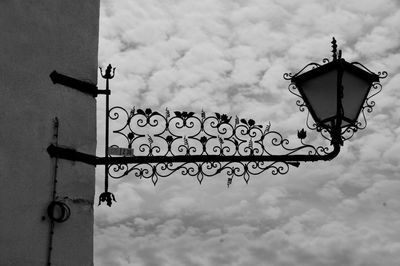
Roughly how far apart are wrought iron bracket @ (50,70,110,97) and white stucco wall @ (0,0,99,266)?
0.04m

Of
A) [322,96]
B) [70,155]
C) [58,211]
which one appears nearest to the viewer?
[58,211]

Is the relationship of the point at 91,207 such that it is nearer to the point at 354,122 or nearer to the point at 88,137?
the point at 88,137

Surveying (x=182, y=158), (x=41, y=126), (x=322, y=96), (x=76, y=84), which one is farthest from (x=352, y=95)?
(x=41, y=126)

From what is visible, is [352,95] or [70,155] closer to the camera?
[70,155]

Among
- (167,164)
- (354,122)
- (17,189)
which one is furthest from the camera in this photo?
(354,122)

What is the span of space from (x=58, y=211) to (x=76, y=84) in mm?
1052

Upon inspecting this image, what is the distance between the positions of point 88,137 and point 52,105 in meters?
0.42

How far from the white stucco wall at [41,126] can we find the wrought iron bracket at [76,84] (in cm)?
4

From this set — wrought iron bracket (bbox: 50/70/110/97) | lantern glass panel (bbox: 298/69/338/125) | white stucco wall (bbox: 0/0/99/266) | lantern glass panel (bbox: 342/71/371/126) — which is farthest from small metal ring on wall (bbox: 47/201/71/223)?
lantern glass panel (bbox: 342/71/371/126)

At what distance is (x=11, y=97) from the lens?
482 centimetres

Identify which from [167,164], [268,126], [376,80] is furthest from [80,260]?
[376,80]

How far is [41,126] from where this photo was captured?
196 inches

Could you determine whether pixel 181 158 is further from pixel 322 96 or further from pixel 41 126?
pixel 322 96

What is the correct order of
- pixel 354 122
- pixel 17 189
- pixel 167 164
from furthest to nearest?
1. pixel 354 122
2. pixel 167 164
3. pixel 17 189
